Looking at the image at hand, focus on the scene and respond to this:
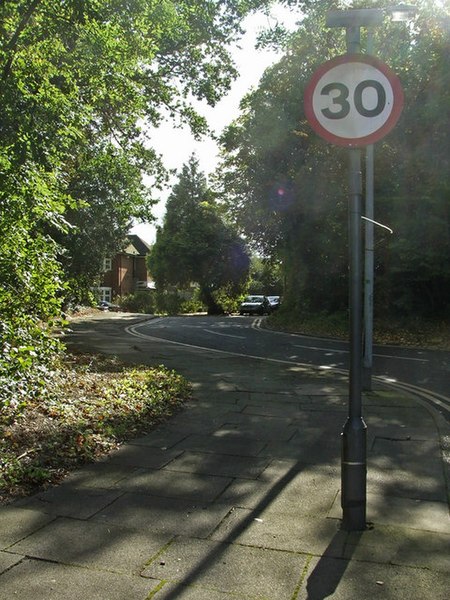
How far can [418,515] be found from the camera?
3.87 metres

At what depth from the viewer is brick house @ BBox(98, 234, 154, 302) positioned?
69875 millimetres

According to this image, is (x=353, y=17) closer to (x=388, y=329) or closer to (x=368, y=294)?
(x=368, y=294)

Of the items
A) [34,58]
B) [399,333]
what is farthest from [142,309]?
[34,58]

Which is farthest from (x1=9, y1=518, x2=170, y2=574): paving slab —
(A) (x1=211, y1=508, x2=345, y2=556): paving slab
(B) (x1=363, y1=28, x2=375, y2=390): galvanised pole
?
(B) (x1=363, y1=28, x2=375, y2=390): galvanised pole

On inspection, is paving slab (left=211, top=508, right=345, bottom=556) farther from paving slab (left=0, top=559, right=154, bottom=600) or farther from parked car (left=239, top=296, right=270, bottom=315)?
parked car (left=239, top=296, right=270, bottom=315)

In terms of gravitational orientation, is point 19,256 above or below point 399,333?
above

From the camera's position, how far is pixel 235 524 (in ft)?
12.1

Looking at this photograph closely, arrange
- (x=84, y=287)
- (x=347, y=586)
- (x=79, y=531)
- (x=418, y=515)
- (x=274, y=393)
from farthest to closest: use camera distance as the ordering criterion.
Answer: (x=84, y=287)
(x=274, y=393)
(x=418, y=515)
(x=79, y=531)
(x=347, y=586)

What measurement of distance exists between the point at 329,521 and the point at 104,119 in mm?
13156

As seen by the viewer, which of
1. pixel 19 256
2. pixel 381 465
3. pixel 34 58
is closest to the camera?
pixel 381 465

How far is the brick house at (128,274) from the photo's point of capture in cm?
6988

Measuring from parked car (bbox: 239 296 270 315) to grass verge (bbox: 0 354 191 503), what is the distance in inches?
1379

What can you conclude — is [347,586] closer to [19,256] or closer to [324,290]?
[19,256]

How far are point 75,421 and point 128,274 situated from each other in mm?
69831
